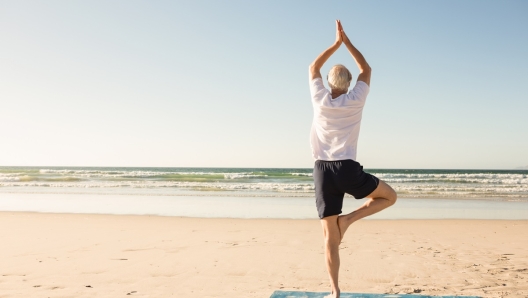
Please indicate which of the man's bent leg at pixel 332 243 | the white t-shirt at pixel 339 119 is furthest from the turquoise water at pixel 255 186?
the white t-shirt at pixel 339 119

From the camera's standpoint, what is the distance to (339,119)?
3307 millimetres

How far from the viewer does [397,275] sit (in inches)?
220

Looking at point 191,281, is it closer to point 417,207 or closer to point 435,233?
point 435,233

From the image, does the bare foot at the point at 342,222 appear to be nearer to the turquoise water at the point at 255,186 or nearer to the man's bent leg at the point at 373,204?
the man's bent leg at the point at 373,204

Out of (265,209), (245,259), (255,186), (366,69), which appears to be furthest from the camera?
(255,186)

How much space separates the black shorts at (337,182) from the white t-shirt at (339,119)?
61mm

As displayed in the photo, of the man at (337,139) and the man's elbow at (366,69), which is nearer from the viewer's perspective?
the man at (337,139)

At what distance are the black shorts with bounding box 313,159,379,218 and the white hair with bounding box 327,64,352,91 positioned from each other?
1.80 feet

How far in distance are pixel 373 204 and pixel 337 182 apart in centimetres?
49

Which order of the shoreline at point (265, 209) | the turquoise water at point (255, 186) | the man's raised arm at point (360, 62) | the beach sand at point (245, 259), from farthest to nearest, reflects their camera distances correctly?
the turquoise water at point (255, 186), the shoreline at point (265, 209), the beach sand at point (245, 259), the man's raised arm at point (360, 62)

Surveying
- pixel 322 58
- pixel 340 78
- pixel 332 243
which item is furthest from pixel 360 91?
pixel 332 243

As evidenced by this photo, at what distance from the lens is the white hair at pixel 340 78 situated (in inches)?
132

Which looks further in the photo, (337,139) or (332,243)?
(332,243)

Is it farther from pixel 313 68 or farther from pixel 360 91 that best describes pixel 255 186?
pixel 360 91
